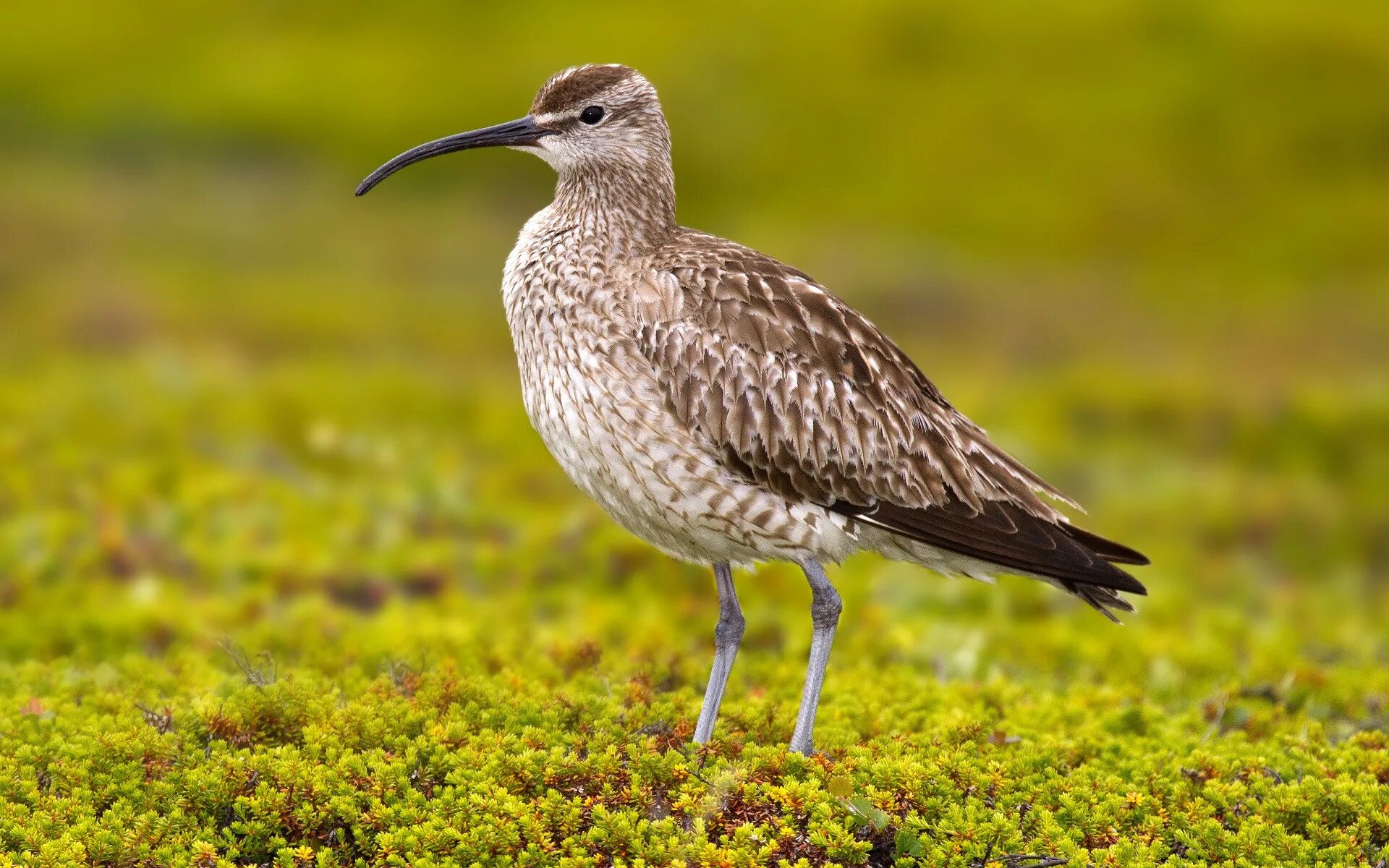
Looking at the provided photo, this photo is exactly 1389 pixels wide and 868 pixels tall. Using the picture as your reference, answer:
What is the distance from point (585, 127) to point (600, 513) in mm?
5864

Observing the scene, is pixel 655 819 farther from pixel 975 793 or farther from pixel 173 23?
pixel 173 23

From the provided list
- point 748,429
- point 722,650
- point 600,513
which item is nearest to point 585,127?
point 748,429

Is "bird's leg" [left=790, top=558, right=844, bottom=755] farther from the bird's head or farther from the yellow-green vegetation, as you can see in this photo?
the bird's head

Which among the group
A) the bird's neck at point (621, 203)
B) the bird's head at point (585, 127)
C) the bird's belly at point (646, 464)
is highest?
the bird's head at point (585, 127)

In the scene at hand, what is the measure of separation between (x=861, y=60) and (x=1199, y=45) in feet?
23.8

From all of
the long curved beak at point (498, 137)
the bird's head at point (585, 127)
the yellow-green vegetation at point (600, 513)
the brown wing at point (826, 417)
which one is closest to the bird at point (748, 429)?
the brown wing at point (826, 417)

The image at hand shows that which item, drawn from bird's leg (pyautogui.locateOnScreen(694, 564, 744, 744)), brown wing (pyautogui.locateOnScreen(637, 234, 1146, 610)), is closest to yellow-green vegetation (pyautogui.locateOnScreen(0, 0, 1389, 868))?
bird's leg (pyautogui.locateOnScreen(694, 564, 744, 744))

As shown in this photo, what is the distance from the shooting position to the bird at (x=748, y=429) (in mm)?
7340

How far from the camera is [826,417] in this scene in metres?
7.63

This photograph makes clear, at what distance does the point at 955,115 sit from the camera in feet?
103

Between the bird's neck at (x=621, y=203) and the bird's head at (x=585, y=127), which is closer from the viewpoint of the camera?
the bird's neck at (x=621, y=203)

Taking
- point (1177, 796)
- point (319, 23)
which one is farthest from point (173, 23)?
point (1177, 796)

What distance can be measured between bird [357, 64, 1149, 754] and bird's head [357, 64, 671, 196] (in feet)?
0.86

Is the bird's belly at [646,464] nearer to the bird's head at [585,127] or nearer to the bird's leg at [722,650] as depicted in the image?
the bird's leg at [722,650]
